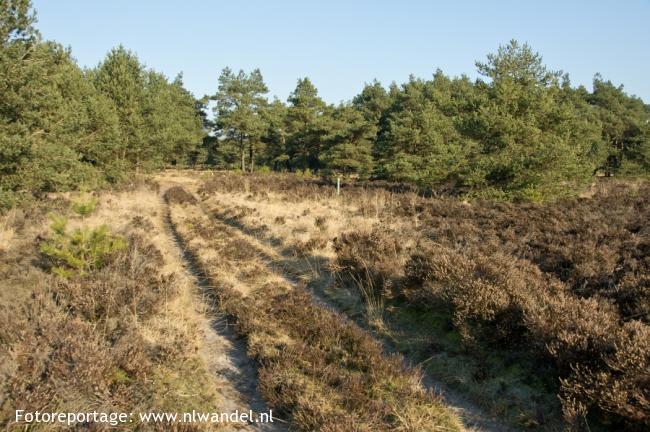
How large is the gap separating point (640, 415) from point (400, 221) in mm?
10042

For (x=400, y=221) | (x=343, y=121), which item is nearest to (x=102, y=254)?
(x=400, y=221)

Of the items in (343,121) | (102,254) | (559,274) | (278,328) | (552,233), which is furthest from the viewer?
(343,121)

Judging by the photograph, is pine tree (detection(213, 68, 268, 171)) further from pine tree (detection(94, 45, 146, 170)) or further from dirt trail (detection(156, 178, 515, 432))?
dirt trail (detection(156, 178, 515, 432))

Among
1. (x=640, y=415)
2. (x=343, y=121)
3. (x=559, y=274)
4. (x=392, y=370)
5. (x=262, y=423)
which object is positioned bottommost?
(x=262, y=423)

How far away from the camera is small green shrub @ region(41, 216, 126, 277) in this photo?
750cm

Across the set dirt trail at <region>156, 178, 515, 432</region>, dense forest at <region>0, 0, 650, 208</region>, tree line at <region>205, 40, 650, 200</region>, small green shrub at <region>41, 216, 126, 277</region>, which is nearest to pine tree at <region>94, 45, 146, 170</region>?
dense forest at <region>0, 0, 650, 208</region>

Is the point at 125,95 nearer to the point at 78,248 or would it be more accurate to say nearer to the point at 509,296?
the point at 78,248

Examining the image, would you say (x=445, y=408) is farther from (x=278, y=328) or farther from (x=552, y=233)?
(x=552, y=233)

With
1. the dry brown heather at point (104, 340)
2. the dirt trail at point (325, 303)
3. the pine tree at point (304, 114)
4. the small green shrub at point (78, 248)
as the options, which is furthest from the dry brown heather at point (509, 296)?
the pine tree at point (304, 114)

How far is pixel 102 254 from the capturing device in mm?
8375

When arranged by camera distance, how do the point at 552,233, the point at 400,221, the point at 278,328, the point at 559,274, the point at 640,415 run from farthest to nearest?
the point at 400,221 → the point at 552,233 → the point at 559,274 → the point at 278,328 → the point at 640,415

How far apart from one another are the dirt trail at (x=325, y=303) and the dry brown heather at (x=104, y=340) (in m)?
1.83

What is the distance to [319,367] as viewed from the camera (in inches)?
196

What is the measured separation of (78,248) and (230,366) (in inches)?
177
